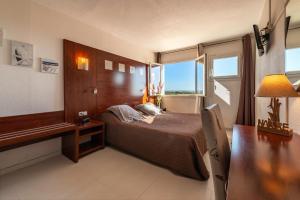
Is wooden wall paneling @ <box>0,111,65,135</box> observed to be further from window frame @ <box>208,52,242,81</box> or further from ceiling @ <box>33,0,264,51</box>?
window frame @ <box>208,52,242,81</box>

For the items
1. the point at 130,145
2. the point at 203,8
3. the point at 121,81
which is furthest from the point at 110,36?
the point at 130,145

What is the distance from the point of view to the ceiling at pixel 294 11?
1128 millimetres

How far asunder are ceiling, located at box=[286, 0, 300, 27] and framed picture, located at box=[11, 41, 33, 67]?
10.1 ft

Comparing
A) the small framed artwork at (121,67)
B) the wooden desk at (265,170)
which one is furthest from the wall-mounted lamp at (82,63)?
the wooden desk at (265,170)

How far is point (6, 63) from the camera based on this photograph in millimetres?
1879

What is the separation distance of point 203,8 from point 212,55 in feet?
6.04

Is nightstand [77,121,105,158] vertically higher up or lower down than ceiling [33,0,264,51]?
lower down

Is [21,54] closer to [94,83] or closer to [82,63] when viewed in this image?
[82,63]

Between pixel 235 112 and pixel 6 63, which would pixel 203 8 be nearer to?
→ pixel 235 112

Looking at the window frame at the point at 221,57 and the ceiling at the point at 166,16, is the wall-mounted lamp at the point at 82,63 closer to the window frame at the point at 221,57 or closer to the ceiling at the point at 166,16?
the ceiling at the point at 166,16

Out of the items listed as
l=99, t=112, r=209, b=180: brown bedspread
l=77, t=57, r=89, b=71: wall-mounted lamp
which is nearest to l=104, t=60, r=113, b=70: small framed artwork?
l=77, t=57, r=89, b=71: wall-mounted lamp

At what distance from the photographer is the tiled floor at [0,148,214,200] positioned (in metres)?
1.50

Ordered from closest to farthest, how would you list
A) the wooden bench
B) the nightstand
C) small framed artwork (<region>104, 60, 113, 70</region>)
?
1. the wooden bench
2. the nightstand
3. small framed artwork (<region>104, 60, 113, 70</region>)

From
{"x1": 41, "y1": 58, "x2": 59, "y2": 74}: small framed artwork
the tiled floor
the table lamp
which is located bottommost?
the tiled floor
